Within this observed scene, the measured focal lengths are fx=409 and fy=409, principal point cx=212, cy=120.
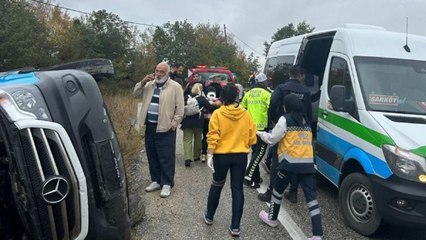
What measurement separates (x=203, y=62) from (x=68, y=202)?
3863cm

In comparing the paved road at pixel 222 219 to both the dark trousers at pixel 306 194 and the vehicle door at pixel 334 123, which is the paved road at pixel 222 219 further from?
the vehicle door at pixel 334 123

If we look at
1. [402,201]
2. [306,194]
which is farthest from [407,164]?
[306,194]

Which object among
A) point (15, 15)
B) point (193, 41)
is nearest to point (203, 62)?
point (193, 41)

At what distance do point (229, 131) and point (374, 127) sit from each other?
5.06ft

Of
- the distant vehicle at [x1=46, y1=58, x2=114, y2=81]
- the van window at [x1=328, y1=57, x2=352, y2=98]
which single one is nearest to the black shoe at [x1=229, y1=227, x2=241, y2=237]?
the van window at [x1=328, y1=57, x2=352, y2=98]

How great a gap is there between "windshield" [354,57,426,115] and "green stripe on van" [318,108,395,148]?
0.92 feet

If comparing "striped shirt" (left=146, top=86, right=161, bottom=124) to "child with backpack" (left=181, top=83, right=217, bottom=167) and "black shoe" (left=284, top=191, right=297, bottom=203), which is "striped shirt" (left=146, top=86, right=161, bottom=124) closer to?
"child with backpack" (left=181, top=83, right=217, bottom=167)

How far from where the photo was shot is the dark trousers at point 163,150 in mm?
5727

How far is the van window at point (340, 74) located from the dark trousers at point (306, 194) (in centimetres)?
129

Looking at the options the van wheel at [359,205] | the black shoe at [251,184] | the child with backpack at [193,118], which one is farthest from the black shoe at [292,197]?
the child with backpack at [193,118]

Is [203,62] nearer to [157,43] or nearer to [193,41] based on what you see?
[193,41]

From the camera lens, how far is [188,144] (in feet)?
24.8

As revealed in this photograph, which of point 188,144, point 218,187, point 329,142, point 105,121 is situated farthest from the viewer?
point 188,144

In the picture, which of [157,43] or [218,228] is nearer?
[218,228]
